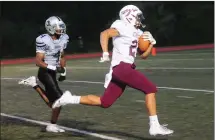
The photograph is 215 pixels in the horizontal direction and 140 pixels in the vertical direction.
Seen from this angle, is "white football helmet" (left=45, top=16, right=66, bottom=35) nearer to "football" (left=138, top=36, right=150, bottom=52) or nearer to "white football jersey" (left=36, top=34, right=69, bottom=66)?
"white football jersey" (left=36, top=34, right=69, bottom=66)

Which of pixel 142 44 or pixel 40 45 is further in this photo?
pixel 40 45

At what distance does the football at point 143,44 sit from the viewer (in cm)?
642

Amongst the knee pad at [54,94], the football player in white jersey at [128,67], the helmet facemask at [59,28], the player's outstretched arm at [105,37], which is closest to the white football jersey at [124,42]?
the football player in white jersey at [128,67]

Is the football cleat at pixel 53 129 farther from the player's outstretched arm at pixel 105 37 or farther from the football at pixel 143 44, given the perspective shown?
the player's outstretched arm at pixel 105 37

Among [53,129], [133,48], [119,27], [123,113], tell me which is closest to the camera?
[119,27]

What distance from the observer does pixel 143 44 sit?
6465mm

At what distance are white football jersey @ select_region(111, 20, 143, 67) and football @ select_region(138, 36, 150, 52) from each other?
0.08 m

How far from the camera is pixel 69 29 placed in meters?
41.4

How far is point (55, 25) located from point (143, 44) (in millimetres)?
1695

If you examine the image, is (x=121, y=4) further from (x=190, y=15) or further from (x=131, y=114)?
(x=131, y=114)

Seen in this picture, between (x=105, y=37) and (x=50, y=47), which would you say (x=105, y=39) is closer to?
(x=105, y=37)

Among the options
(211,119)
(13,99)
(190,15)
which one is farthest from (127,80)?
(190,15)

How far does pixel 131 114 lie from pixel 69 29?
32477 mm

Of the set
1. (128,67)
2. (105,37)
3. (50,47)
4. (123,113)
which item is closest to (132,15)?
(105,37)
